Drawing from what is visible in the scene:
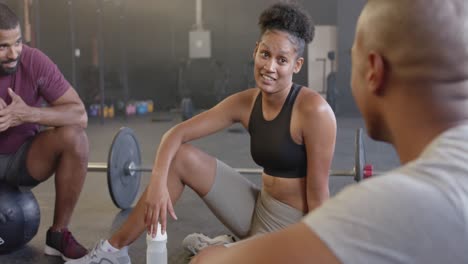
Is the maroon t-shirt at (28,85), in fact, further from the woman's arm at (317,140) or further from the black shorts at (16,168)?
the woman's arm at (317,140)

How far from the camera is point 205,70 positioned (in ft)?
23.9

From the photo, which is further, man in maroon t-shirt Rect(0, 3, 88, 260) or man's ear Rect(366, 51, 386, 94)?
man in maroon t-shirt Rect(0, 3, 88, 260)

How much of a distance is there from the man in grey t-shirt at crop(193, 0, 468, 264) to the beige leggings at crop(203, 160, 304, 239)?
1001 millimetres

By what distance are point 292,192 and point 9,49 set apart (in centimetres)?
104

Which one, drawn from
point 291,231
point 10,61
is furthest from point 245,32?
point 291,231

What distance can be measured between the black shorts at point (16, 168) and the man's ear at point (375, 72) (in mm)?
1573

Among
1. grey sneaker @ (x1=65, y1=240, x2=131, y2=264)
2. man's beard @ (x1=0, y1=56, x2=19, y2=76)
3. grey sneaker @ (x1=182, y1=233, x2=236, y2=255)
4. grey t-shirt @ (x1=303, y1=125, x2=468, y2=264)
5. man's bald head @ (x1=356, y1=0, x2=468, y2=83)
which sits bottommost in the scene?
grey sneaker @ (x1=182, y1=233, x2=236, y2=255)

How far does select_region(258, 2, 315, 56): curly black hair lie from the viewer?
1492 millimetres

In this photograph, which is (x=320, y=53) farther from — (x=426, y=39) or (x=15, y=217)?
(x=426, y=39)

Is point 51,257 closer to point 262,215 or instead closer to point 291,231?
point 262,215

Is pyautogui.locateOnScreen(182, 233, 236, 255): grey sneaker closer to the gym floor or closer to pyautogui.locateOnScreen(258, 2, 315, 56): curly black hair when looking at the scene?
the gym floor

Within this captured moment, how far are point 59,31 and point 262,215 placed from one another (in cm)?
572

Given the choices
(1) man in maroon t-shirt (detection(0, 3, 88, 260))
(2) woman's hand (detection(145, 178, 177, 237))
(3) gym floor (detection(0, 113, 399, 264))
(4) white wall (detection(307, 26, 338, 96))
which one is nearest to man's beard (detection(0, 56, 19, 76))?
(1) man in maroon t-shirt (detection(0, 3, 88, 260))

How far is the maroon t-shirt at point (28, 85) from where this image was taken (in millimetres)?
1882
